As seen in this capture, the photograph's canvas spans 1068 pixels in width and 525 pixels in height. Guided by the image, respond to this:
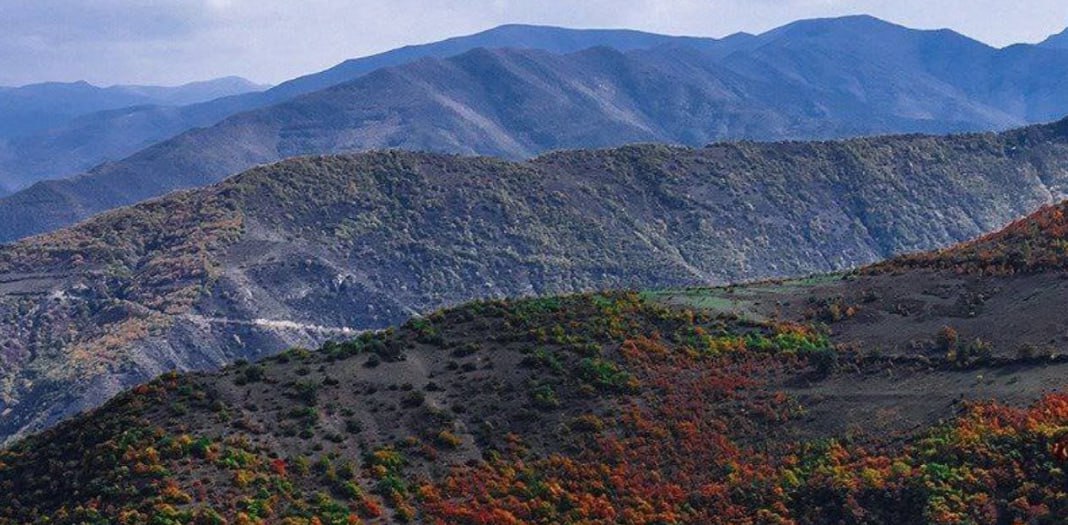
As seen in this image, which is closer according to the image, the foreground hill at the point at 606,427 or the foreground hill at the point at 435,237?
the foreground hill at the point at 606,427

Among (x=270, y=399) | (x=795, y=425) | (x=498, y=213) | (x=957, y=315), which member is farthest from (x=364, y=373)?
(x=498, y=213)

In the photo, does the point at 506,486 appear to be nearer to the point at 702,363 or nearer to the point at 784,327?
the point at 702,363

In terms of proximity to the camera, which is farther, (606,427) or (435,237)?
(435,237)

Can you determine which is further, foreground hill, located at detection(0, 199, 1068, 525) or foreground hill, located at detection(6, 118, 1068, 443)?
foreground hill, located at detection(6, 118, 1068, 443)

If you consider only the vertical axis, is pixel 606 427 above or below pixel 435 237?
above
